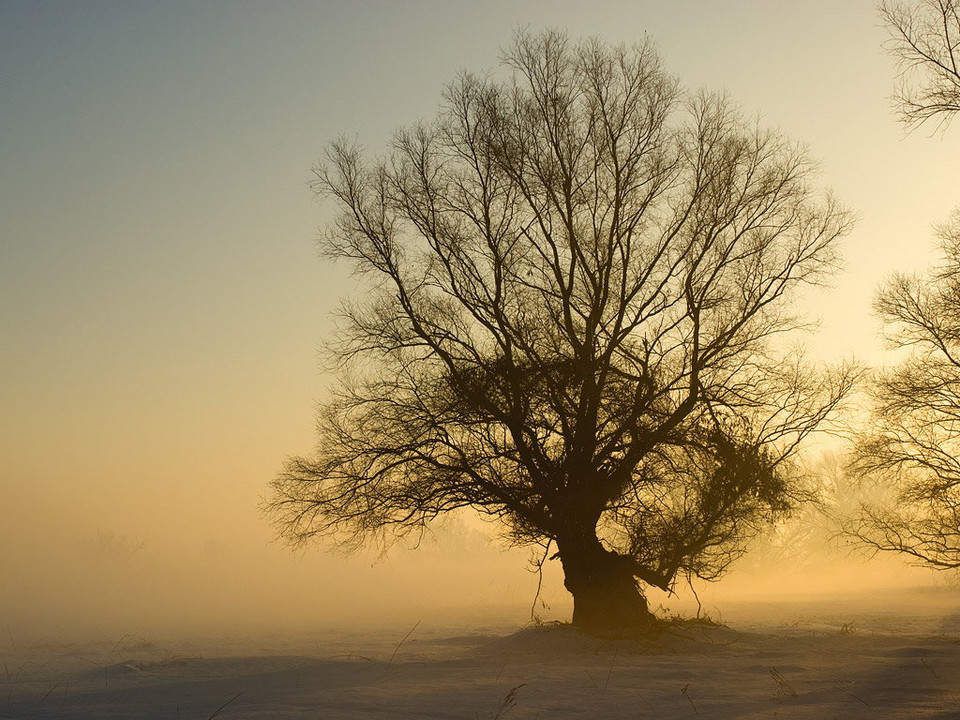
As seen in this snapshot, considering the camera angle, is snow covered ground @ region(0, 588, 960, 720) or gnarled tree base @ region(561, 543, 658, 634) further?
gnarled tree base @ region(561, 543, 658, 634)

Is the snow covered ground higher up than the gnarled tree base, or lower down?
lower down

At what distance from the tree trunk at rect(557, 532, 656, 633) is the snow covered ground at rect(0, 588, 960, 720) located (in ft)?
2.44

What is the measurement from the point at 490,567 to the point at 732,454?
69.7m

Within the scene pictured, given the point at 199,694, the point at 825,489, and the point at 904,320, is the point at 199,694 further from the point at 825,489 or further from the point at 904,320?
→ the point at 904,320

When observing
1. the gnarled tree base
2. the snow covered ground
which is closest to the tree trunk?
the gnarled tree base

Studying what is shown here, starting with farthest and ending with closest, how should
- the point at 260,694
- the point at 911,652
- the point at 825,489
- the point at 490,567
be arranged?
the point at 490,567, the point at 825,489, the point at 911,652, the point at 260,694

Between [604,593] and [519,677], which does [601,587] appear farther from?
[519,677]

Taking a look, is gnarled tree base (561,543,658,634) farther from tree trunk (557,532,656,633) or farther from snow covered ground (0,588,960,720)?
snow covered ground (0,588,960,720)

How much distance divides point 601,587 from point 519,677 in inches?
215

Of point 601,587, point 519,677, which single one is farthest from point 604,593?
point 519,677

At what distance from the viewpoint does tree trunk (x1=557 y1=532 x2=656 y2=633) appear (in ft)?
52.4

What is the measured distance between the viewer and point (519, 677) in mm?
11180

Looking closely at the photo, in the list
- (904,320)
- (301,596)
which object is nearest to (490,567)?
(301,596)

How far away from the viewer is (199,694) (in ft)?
33.6
